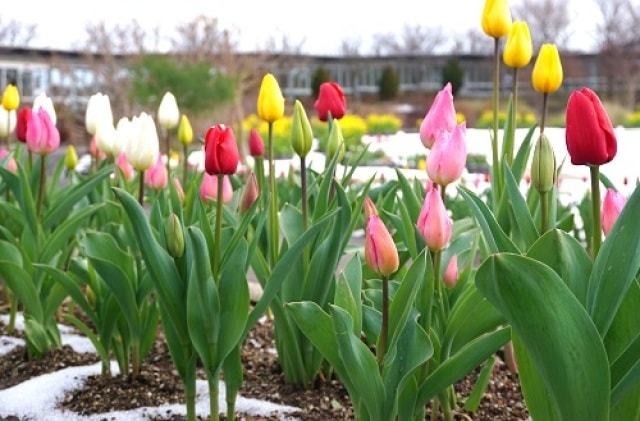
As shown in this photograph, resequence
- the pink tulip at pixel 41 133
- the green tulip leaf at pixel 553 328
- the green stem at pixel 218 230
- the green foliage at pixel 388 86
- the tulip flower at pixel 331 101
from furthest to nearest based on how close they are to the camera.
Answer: the green foliage at pixel 388 86
the pink tulip at pixel 41 133
the tulip flower at pixel 331 101
the green stem at pixel 218 230
the green tulip leaf at pixel 553 328

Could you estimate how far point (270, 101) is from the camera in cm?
165

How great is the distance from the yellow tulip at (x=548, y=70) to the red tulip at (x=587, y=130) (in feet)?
2.42

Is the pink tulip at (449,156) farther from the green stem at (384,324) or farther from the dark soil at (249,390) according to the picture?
the dark soil at (249,390)

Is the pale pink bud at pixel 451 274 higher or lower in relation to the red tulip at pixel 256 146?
lower

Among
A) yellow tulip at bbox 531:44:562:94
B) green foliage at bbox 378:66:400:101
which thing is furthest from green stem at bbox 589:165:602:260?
green foliage at bbox 378:66:400:101

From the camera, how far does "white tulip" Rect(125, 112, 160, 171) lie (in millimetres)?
1792

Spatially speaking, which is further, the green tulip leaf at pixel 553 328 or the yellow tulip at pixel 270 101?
the yellow tulip at pixel 270 101

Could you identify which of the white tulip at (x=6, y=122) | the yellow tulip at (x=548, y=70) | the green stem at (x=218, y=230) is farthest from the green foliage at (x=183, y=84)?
the green stem at (x=218, y=230)

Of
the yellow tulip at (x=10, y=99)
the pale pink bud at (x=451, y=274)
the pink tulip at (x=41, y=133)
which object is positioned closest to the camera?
the pale pink bud at (x=451, y=274)

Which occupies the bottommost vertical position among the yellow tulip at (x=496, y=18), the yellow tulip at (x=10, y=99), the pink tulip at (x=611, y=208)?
the pink tulip at (x=611, y=208)

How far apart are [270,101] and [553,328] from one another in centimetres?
84

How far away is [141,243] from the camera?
145 cm

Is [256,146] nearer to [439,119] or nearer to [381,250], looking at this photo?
[439,119]

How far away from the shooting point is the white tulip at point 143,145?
179cm
